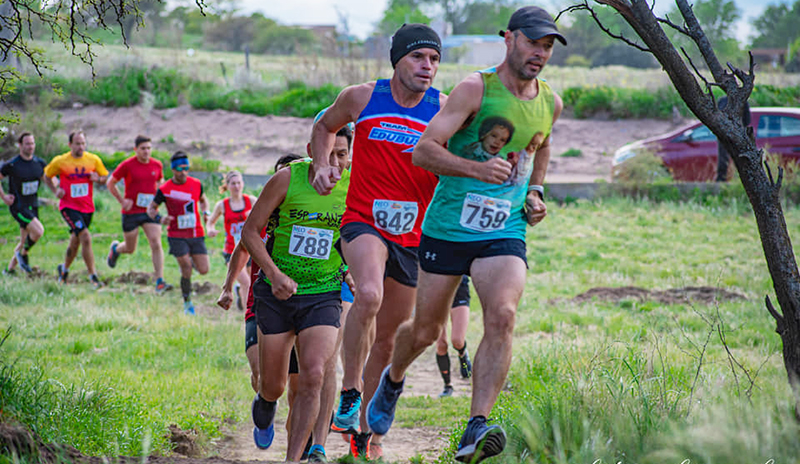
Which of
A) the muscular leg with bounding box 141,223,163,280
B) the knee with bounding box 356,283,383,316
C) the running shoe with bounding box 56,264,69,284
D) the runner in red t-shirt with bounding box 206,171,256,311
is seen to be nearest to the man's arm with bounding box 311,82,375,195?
the knee with bounding box 356,283,383,316

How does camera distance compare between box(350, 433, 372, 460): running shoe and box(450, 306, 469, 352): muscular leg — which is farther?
box(450, 306, 469, 352): muscular leg

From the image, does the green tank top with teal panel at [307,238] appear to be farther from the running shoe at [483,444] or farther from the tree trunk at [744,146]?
the tree trunk at [744,146]

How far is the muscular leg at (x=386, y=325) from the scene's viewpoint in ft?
18.6

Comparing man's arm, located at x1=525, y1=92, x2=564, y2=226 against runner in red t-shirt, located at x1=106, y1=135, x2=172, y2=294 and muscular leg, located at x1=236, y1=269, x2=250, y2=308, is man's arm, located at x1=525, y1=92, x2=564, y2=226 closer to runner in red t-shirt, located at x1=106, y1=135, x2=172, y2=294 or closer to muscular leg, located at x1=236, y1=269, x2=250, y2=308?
muscular leg, located at x1=236, y1=269, x2=250, y2=308

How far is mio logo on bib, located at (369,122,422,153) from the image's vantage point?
550 cm

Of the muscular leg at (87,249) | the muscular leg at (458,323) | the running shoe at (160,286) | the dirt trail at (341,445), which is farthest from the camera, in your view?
the muscular leg at (87,249)

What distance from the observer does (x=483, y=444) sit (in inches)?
155

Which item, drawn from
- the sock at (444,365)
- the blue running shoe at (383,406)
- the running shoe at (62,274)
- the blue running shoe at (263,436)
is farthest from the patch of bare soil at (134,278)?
the blue running shoe at (383,406)

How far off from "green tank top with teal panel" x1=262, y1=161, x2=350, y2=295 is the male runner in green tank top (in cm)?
92

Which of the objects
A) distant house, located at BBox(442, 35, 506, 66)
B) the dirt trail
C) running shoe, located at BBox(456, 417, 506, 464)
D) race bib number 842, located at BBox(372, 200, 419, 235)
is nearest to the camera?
running shoe, located at BBox(456, 417, 506, 464)

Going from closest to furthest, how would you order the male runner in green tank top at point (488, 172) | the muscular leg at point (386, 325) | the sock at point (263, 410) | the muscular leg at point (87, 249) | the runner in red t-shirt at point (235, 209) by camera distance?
the male runner in green tank top at point (488, 172)
the muscular leg at point (386, 325)
the sock at point (263, 410)
the runner in red t-shirt at point (235, 209)
the muscular leg at point (87, 249)

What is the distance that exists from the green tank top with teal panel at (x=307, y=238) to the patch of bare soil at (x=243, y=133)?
19.8 m

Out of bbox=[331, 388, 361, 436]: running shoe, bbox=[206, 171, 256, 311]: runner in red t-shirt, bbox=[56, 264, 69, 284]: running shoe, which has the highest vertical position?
bbox=[206, 171, 256, 311]: runner in red t-shirt

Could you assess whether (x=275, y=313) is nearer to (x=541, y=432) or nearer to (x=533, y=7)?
(x=541, y=432)
